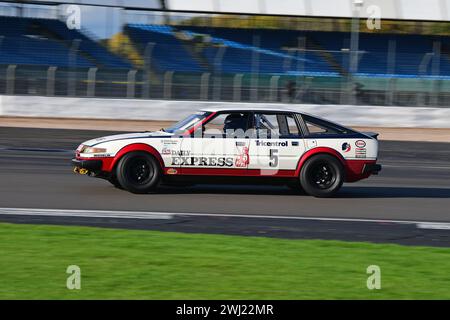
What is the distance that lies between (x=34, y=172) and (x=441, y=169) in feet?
28.6

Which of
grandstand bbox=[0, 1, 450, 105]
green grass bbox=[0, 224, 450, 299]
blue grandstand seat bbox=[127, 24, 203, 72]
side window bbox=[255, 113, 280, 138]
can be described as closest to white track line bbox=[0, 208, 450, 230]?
green grass bbox=[0, 224, 450, 299]

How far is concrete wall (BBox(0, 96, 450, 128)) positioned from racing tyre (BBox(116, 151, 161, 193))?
Answer: 15.9m

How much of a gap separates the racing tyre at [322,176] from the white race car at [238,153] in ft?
0.05

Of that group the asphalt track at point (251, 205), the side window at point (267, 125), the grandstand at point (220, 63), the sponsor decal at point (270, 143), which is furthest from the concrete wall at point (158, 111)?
the sponsor decal at point (270, 143)

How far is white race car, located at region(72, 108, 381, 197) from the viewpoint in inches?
475

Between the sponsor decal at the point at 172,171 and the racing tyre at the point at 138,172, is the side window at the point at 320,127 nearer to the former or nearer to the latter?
the sponsor decal at the point at 172,171

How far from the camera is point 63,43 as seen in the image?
31500 mm

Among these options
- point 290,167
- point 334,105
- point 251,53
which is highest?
point 251,53

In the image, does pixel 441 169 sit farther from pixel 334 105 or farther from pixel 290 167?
pixel 334 105

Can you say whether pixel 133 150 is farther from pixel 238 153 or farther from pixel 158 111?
pixel 158 111

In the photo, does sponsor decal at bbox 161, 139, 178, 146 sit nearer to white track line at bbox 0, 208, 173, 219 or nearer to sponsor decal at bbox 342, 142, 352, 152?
white track line at bbox 0, 208, 173, 219

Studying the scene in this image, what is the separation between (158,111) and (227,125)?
15.9 meters

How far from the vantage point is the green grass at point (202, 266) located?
648 centimetres
